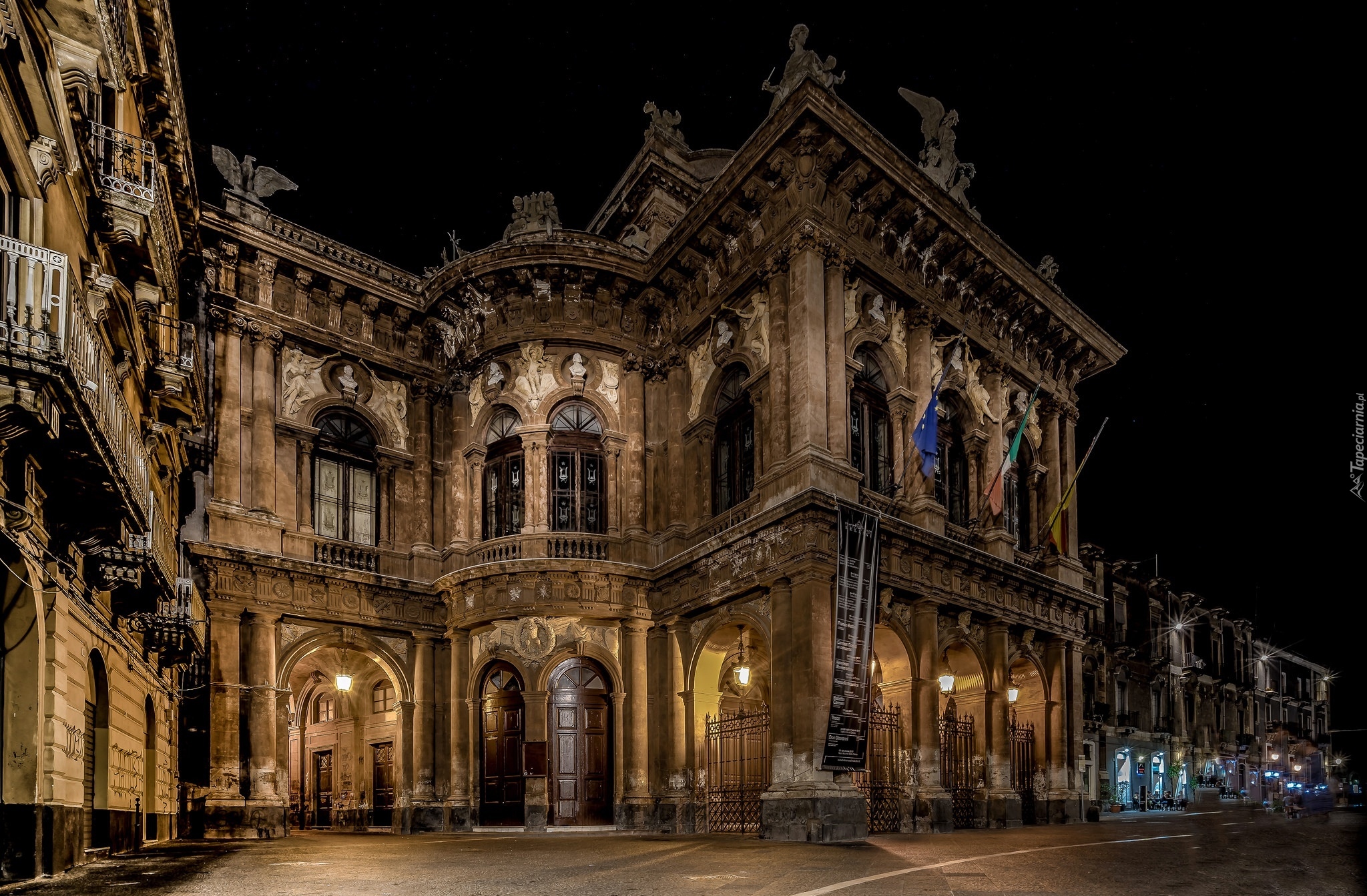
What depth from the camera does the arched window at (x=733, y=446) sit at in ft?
72.4

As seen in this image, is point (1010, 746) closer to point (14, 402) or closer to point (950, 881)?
point (950, 881)

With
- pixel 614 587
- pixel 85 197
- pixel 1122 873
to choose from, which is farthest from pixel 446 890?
pixel 614 587

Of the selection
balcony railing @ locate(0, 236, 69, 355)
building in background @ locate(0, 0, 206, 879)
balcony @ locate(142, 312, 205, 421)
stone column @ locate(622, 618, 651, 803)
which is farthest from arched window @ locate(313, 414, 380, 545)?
balcony railing @ locate(0, 236, 69, 355)

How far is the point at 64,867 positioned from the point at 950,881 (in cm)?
883

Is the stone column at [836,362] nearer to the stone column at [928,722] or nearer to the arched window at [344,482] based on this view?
the stone column at [928,722]

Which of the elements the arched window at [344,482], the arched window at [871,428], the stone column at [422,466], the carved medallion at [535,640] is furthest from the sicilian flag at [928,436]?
the arched window at [344,482]

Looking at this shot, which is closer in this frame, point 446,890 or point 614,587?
point 446,890

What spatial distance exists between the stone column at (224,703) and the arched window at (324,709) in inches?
266

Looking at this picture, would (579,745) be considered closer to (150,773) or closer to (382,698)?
(382,698)

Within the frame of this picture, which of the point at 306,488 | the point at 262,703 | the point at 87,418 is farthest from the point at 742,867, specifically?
the point at 306,488

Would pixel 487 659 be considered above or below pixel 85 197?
below

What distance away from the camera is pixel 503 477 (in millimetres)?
23781

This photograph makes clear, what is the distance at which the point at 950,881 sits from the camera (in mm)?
10742

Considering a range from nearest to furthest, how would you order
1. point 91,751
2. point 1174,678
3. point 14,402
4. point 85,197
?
point 14,402 < point 85,197 < point 91,751 < point 1174,678
